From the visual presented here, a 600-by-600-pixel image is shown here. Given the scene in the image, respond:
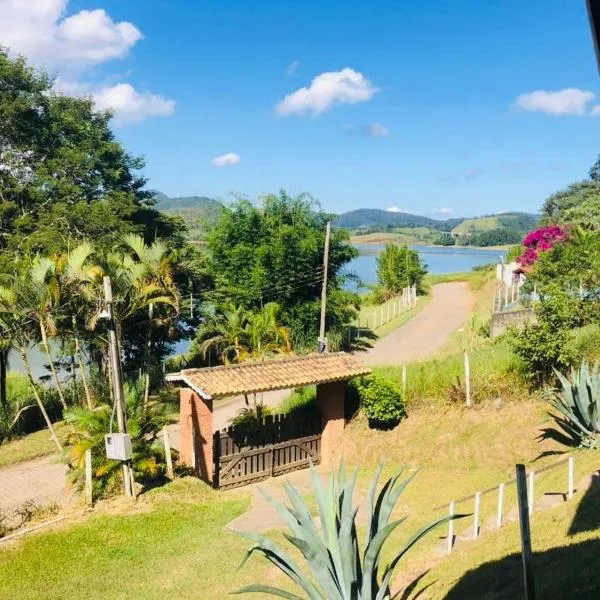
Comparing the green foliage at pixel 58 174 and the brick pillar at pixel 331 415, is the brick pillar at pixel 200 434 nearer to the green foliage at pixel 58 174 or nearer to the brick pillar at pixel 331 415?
the brick pillar at pixel 331 415

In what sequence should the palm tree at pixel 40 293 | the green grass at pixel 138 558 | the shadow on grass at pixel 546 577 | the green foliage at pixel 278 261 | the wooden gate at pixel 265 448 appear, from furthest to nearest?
the green foliage at pixel 278 261 → the palm tree at pixel 40 293 → the wooden gate at pixel 265 448 → the green grass at pixel 138 558 → the shadow on grass at pixel 546 577

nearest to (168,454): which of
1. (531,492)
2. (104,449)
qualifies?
(104,449)

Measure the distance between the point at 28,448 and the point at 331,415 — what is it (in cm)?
891

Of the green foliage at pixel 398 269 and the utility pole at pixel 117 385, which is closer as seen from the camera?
the utility pole at pixel 117 385

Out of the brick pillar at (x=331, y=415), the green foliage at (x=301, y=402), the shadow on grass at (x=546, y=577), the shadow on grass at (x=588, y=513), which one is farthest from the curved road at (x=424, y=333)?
the shadow on grass at (x=546, y=577)

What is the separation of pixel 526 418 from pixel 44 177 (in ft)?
62.9

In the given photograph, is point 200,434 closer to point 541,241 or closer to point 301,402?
point 301,402

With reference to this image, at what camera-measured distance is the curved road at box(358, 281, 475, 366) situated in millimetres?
26147

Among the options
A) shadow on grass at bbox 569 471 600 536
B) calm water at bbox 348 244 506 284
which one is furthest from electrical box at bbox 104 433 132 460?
calm water at bbox 348 244 506 284

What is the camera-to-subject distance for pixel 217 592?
8320mm

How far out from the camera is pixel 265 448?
14.0 m

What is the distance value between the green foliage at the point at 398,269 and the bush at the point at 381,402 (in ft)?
93.0

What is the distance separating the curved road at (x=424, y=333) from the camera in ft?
85.8

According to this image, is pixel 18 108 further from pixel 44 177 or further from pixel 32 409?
pixel 32 409
